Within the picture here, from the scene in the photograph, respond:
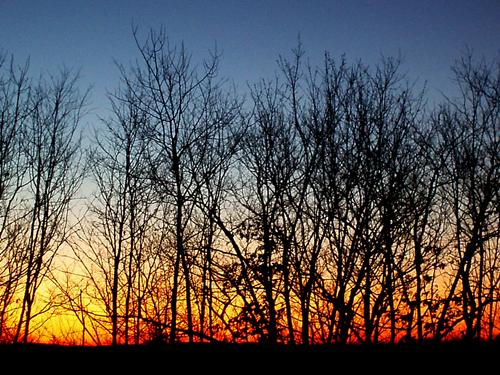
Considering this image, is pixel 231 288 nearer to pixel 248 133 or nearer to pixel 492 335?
pixel 248 133

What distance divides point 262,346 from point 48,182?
7.78 metres

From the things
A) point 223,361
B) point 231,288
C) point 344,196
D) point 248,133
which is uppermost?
point 248,133

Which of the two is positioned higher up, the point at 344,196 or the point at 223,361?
the point at 344,196

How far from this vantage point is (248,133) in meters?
12.1

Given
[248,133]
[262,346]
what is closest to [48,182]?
[248,133]

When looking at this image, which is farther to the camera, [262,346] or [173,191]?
[173,191]

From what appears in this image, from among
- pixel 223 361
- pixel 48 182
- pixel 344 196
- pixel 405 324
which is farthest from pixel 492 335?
pixel 48 182

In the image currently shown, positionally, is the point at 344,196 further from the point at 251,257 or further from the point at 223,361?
the point at 223,361

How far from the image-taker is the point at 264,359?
9102 millimetres

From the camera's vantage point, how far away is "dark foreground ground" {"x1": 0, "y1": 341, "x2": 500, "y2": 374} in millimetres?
8516

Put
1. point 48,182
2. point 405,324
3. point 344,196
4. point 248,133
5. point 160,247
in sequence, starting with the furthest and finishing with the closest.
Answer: point 160,247
point 48,182
point 248,133
point 344,196
point 405,324

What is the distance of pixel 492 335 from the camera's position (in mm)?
12797

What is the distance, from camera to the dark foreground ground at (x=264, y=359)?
8.52 meters

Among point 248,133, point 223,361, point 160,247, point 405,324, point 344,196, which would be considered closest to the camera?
point 223,361
